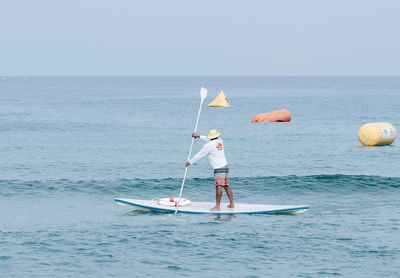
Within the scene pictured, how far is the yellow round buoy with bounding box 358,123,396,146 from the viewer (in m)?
36.8

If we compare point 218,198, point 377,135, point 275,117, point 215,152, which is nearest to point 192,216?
point 218,198

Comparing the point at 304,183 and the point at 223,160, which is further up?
the point at 223,160

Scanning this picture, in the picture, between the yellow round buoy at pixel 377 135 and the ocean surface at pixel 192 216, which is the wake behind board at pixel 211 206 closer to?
the ocean surface at pixel 192 216

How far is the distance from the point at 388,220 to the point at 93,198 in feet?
35.9

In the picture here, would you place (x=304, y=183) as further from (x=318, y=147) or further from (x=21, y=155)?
(x=21, y=155)

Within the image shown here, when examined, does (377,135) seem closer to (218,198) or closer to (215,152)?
(218,198)

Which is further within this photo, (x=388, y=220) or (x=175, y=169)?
(x=175, y=169)

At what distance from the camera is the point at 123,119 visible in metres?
65.5

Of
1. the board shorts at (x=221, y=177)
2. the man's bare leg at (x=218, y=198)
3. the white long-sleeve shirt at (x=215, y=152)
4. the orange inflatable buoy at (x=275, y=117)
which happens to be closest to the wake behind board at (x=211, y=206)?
the man's bare leg at (x=218, y=198)

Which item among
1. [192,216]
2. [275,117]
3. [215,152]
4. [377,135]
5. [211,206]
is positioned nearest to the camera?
[215,152]

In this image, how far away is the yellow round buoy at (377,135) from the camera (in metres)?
36.8

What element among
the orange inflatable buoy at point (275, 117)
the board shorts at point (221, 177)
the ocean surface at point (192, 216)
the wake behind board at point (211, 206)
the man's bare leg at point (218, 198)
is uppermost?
the orange inflatable buoy at point (275, 117)

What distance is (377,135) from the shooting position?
3672 centimetres

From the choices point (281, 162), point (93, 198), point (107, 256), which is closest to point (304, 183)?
point (281, 162)
